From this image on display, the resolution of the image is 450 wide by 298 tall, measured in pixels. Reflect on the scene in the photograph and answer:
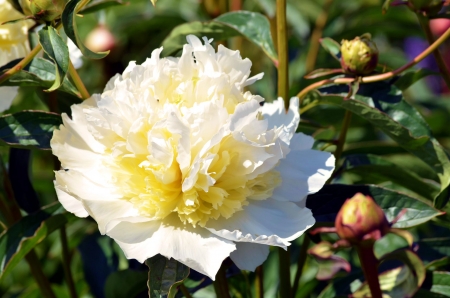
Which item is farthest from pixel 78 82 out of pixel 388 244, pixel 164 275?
pixel 388 244

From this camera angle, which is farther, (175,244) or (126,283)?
(126,283)

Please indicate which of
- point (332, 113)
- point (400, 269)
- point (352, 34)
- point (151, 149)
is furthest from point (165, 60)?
point (352, 34)

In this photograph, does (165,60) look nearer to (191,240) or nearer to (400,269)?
(191,240)

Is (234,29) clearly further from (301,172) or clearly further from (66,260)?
(66,260)

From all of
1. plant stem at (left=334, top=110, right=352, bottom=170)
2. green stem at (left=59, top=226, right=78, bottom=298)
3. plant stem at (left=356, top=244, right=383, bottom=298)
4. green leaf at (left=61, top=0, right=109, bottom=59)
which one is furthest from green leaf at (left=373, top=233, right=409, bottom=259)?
green leaf at (left=61, top=0, right=109, bottom=59)

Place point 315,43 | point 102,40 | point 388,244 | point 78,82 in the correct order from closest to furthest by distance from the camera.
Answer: point 78,82, point 388,244, point 315,43, point 102,40
